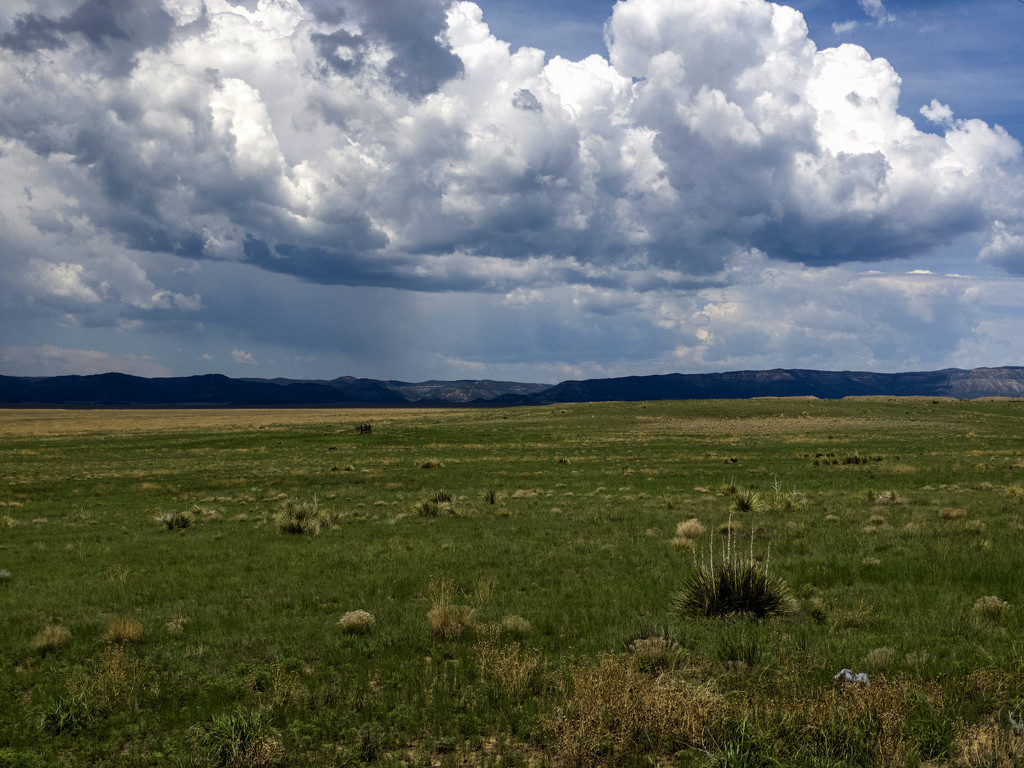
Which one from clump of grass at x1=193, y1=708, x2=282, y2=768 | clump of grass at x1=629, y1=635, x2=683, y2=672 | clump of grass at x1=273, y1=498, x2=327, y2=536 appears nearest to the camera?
clump of grass at x1=193, y1=708, x2=282, y2=768

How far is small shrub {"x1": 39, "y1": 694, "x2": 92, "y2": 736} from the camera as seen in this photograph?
7617mm

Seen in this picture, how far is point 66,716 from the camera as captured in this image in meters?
7.70

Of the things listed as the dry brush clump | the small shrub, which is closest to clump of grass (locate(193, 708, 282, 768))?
the small shrub

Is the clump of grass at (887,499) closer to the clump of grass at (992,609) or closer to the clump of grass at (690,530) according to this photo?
the clump of grass at (690,530)

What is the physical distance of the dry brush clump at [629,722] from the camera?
21.2 ft

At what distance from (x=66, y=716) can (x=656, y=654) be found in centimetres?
713

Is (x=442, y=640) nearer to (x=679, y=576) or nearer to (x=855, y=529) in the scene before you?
(x=679, y=576)

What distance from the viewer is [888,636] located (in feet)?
31.7

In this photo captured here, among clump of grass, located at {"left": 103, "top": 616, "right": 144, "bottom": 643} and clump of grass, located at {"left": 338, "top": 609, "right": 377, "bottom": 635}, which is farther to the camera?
clump of grass, located at {"left": 338, "top": 609, "right": 377, "bottom": 635}

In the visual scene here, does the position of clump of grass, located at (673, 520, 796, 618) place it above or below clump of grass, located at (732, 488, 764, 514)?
above

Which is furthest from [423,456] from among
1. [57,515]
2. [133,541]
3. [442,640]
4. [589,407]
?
[589,407]

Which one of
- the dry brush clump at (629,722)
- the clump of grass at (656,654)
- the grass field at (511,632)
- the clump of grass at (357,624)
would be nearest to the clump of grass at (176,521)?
the grass field at (511,632)

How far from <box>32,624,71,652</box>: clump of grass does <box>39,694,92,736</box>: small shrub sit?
2851mm

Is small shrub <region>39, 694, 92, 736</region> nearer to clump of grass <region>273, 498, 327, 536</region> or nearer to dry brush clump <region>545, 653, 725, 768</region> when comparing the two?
dry brush clump <region>545, 653, 725, 768</region>
